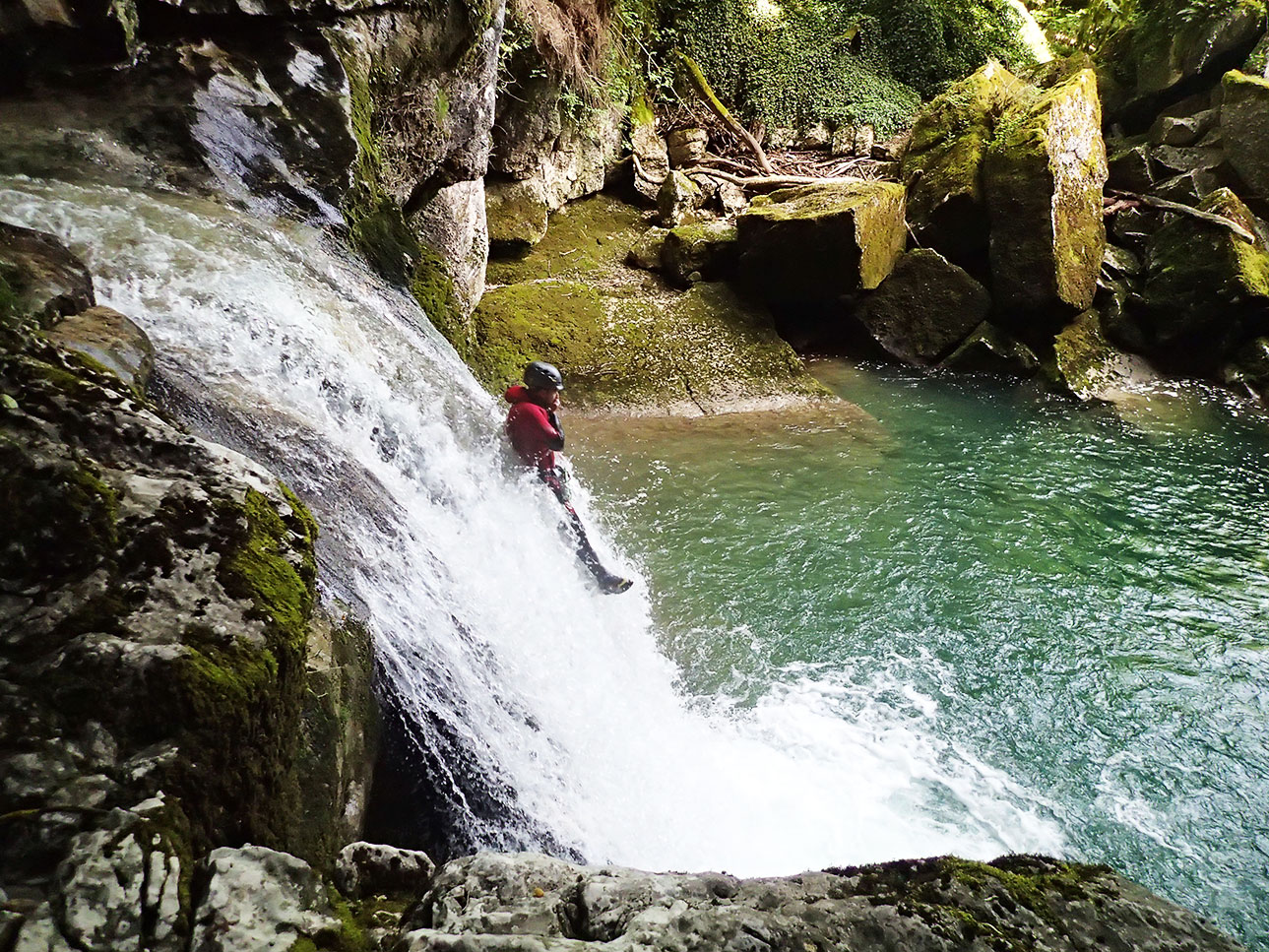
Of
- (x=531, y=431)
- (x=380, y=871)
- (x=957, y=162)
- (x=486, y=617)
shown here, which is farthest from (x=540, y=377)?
(x=957, y=162)

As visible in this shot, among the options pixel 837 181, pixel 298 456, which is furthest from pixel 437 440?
pixel 837 181

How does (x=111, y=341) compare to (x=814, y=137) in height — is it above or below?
below

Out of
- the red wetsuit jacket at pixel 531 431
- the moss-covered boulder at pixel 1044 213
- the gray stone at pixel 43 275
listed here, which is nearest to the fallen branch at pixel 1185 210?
the moss-covered boulder at pixel 1044 213

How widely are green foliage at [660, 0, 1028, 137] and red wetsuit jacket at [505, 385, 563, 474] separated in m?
11.1

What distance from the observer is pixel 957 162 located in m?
11.5

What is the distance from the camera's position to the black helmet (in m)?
5.25

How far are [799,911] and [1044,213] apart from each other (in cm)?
1133

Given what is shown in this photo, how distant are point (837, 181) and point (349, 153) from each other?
7864 millimetres

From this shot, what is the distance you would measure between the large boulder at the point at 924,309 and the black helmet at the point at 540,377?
736 cm

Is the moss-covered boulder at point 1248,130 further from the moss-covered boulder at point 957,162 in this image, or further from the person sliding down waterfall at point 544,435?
the person sliding down waterfall at point 544,435

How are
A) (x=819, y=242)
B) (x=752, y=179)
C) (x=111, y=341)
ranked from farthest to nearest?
(x=752, y=179)
(x=819, y=242)
(x=111, y=341)

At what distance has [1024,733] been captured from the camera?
184 inches

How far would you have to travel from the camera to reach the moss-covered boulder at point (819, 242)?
9977mm

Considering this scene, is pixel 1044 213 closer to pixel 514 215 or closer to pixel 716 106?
pixel 716 106
